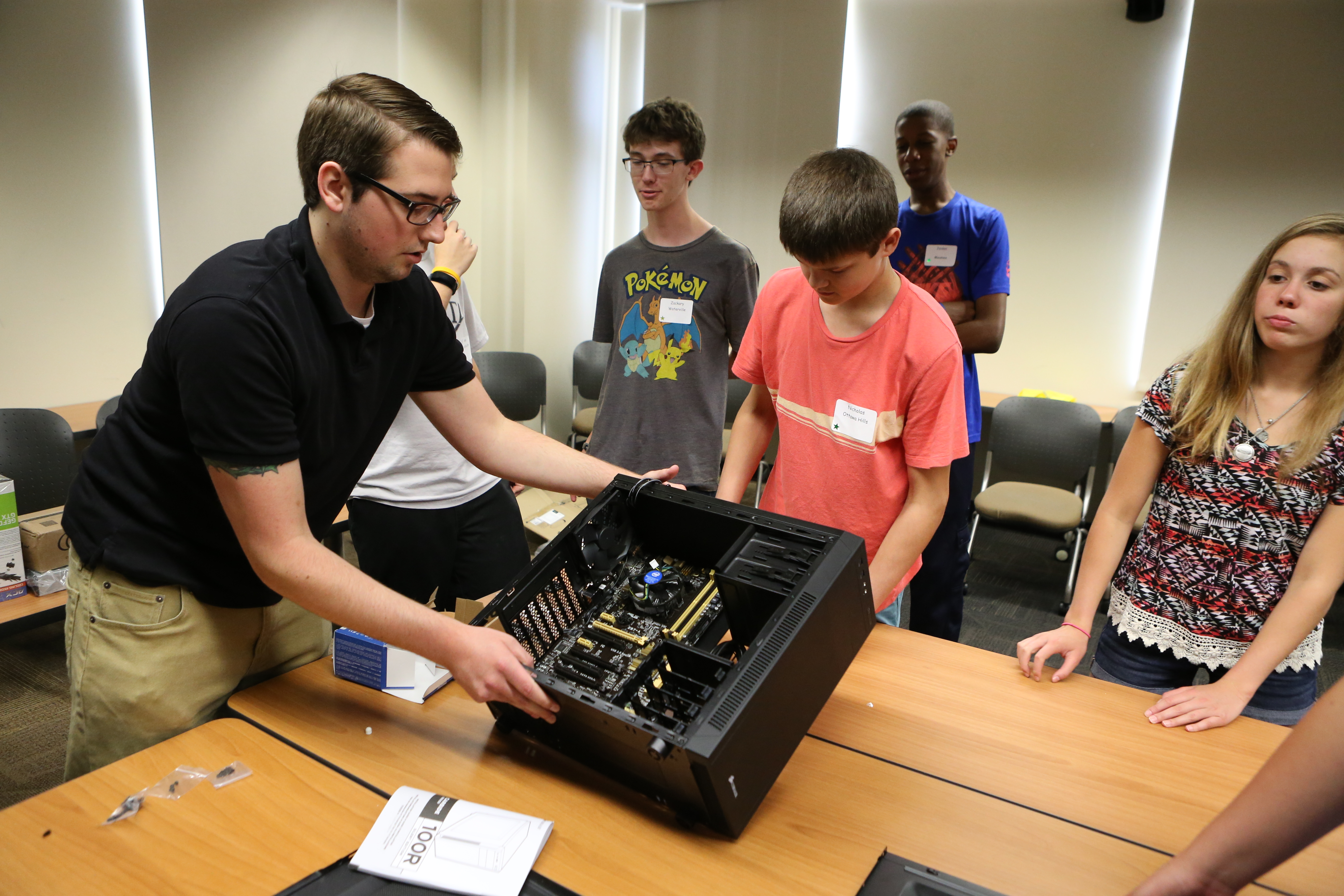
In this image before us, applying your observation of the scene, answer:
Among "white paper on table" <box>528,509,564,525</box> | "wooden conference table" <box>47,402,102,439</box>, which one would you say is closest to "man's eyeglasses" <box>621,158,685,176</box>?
"white paper on table" <box>528,509,564,525</box>

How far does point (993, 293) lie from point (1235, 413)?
111 centimetres

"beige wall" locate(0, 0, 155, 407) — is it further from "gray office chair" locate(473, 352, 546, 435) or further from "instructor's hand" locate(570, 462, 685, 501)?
"instructor's hand" locate(570, 462, 685, 501)

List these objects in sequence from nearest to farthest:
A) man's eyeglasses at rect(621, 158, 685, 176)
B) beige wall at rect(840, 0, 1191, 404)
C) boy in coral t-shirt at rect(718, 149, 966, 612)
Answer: boy in coral t-shirt at rect(718, 149, 966, 612), man's eyeglasses at rect(621, 158, 685, 176), beige wall at rect(840, 0, 1191, 404)

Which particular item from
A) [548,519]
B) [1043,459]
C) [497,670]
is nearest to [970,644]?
[1043,459]

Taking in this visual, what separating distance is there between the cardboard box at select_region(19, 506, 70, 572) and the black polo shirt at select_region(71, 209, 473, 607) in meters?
1.02

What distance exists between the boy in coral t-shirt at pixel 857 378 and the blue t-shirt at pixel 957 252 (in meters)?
0.90

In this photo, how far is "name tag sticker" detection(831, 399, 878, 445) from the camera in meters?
1.48

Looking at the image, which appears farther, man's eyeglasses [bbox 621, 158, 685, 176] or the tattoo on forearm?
man's eyeglasses [bbox 621, 158, 685, 176]

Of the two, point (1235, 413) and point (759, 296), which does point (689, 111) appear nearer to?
point (759, 296)

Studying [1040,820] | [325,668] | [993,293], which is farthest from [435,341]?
[993,293]

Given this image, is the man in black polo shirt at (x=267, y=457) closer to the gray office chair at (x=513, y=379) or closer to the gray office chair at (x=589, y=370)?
the gray office chair at (x=513, y=379)

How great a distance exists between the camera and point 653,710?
96 centimetres

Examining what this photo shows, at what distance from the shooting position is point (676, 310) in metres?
2.31

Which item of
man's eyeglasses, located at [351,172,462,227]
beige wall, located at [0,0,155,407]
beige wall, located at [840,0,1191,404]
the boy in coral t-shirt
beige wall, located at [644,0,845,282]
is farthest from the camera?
beige wall, located at [644,0,845,282]
